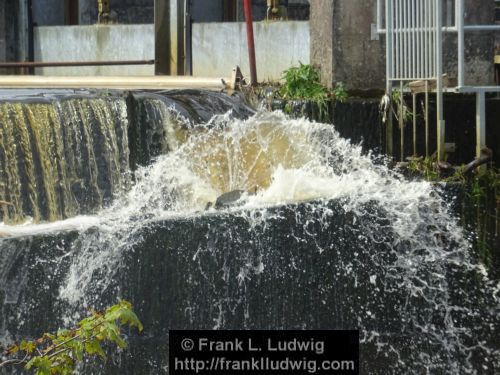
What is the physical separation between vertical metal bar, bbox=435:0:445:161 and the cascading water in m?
0.60

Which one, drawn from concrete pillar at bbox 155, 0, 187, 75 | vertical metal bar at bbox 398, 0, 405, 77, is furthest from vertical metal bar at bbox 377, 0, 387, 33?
concrete pillar at bbox 155, 0, 187, 75

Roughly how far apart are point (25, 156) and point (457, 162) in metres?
3.85

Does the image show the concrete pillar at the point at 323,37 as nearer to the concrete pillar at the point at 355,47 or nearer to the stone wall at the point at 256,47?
the concrete pillar at the point at 355,47

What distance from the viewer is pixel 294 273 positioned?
8.90m

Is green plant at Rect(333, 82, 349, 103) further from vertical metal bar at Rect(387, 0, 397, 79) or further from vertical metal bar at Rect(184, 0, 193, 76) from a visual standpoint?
vertical metal bar at Rect(184, 0, 193, 76)

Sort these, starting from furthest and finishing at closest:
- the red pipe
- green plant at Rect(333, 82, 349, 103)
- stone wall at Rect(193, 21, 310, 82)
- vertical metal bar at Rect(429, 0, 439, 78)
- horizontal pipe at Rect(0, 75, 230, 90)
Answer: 1. stone wall at Rect(193, 21, 310, 82)
2. horizontal pipe at Rect(0, 75, 230, 90)
3. the red pipe
4. green plant at Rect(333, 82, 349, 103)
5. vertical metal bar at Rect(429, 0, 439, 78)

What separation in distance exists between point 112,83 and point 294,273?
13.6ft

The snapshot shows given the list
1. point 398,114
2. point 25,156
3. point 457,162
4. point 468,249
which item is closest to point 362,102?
point 398,114

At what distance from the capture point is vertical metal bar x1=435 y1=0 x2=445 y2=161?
9.80 metres

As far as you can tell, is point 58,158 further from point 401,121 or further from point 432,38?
point 432,38

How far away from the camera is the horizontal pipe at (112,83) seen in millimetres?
11875

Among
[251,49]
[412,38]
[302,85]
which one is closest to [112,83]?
[251,49]

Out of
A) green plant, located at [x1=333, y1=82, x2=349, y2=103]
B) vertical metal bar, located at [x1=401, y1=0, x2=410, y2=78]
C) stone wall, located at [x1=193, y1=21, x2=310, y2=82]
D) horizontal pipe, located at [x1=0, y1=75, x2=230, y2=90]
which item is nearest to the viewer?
vertical metal bar, located at [x1=401, y1=0, x2=410, y2=78]

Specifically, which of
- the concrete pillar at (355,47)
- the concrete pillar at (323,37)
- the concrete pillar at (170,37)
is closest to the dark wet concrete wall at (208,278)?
the concrete pillar at (355,47)
